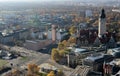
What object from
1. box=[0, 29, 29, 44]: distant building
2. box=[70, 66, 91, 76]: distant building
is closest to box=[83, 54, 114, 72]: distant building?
box=[70, 66, 91, 76]: distant building

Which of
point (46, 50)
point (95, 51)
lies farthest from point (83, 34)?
point (95, 51)

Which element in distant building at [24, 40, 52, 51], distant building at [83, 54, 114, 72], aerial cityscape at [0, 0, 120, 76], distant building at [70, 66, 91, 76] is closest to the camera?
distant building at [70, 66, 91, 76]

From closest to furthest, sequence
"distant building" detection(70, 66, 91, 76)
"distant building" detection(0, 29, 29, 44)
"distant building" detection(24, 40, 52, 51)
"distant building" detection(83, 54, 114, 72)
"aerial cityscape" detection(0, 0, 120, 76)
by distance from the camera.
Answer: "distant building" detection(70, 66, 91, 76) < "aerial cityscape" detection(0, 0, 120, 76) < "distant building" detection(83, 54, 114, 72) < "distant building" detection(24, 40, 52, 51) < "distant building" detection(0, 29, 29, 44)

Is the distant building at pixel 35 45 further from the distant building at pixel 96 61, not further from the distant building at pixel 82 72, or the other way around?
the distant building at pixel 82 72

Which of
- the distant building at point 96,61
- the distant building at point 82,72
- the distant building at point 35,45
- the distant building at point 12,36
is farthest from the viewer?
the distant building at point 12,36

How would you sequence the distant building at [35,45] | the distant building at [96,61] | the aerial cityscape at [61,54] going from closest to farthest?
1. the aerial cityscape at [61,54]
2. the distant building at [96,61]
3. the distant building at [35,45]

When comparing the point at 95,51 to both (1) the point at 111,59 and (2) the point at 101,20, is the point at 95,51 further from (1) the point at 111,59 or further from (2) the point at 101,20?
(2) the point at 101,20

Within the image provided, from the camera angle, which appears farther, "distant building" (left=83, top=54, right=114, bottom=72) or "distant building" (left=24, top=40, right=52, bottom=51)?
"distant building" (left=24, top=40, right=52, bottom=51)

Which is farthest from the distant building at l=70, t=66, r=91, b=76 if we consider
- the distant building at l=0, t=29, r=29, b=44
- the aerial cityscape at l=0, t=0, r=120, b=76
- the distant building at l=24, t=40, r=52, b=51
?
the distant building at l=0, t=29, r=29, b=44

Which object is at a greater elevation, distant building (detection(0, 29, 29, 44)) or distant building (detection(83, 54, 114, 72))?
distant building (detection(83, 54, 114, 72))

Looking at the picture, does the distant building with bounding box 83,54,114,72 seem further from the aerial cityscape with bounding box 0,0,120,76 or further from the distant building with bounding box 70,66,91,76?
the distant building with bounding box 70,66,91,76

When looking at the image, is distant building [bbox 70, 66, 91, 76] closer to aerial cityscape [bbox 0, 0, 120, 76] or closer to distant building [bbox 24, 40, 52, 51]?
aerial cityscape [bbox 0, 0, 120, 76]

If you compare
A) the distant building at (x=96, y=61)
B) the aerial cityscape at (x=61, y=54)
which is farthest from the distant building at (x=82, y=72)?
the distant building at (x=96, y=61)

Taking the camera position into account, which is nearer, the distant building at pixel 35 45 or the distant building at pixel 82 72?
the distant building at pixel 82 72
